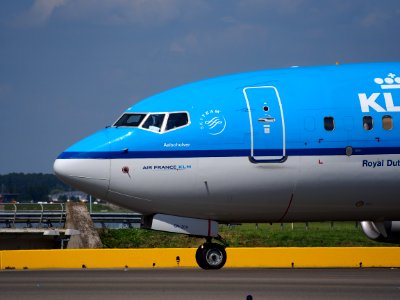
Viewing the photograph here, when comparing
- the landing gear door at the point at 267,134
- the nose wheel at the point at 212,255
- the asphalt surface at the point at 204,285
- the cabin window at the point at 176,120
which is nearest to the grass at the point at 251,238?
the asphalt surface at the point at 204,285

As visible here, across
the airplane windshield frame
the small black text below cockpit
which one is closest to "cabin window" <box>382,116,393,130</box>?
the small black text below cockpit

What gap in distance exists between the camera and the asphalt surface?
20391mm

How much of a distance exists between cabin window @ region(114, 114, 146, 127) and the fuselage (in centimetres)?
3

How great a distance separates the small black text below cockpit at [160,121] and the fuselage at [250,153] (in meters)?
0.02

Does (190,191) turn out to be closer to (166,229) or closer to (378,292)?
(166,229)

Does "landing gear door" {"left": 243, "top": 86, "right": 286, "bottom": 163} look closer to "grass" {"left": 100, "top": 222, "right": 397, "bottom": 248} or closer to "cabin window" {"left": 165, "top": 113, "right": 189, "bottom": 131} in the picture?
"cabin window" {"left": 165, "top": 113, "right": 189, "bottom": 131}

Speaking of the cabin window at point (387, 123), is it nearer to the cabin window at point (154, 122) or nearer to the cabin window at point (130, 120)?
the cabin window at point (154, 122)

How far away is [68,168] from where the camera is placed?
2544 cm

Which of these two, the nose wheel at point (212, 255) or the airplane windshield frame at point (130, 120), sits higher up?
the airplane windshield frame at point (130, 120)

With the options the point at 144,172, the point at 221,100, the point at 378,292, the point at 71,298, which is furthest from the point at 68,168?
the point at 378,292

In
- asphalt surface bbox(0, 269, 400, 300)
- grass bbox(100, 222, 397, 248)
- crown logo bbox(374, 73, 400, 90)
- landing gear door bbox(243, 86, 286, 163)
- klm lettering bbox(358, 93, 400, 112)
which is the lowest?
asphalt surface bbox(0, 269, 400, 300)

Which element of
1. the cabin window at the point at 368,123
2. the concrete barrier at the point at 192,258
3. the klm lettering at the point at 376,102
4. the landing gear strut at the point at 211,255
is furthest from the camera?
the concrete barrier at the point at 192,258

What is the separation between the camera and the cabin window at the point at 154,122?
25.9 m

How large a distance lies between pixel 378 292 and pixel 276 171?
18.7ft
